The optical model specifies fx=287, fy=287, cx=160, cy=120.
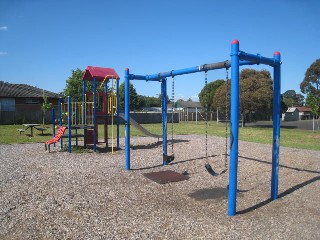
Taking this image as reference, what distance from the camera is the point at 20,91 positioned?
3747 cm

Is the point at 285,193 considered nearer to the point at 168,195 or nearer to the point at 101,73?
the point at 168,195

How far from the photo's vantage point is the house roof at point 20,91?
118 ft

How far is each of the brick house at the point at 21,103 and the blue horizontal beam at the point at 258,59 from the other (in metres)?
30.8

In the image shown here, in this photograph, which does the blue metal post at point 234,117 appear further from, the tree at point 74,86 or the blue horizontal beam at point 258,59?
the tree at point 74,86

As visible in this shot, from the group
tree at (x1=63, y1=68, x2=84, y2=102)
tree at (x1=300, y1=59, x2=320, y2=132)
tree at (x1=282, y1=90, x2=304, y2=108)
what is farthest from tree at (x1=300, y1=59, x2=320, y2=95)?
tree at (x1=282, y1=90, x2=304, y2=108)

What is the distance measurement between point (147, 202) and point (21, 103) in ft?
118

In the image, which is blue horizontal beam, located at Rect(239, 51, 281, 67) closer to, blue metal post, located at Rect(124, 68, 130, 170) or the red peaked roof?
blue metal post, located at Rect(124, 68, 130, 170)

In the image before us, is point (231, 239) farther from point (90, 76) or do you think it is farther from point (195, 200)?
point (90, 76)

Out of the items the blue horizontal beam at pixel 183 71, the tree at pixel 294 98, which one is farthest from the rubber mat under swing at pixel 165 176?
the tree at pixel 294 98

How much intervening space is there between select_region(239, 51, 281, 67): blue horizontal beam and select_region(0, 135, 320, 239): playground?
8.26 feet

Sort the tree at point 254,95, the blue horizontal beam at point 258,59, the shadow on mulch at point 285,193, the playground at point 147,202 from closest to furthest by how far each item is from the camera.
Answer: the playground at point 147,202 → the blue horizontal beam at point 258,59 → the shadow on mulch at point 285,193 → the tree at point 254,95

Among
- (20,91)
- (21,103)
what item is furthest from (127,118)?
(20,91)

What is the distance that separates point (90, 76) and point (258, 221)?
32.5 feet

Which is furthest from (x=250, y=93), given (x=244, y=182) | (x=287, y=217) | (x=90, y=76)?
(x=287, y=217)
